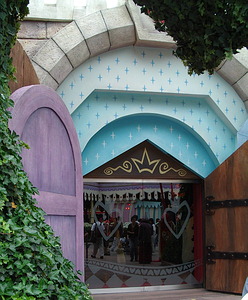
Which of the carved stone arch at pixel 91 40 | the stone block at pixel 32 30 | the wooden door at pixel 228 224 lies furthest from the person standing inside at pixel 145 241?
the stone block at pixel 32 30

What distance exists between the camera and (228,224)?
7.14 meters

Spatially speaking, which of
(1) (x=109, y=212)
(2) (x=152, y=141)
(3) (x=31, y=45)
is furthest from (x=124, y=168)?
(3) (x=31, y=45)

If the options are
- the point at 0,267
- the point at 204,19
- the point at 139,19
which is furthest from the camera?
the point at 139,19

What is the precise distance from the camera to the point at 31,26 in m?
6.45

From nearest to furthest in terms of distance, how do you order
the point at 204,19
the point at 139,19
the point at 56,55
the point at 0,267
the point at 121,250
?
the point at 0,267 < the point at 204,19 < the point at 56,55 < the point at 139,19 < the point at 121,250

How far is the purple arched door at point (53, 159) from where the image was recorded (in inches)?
136

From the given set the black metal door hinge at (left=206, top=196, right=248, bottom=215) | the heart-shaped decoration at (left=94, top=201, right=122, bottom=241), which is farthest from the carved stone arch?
the black metal door hinge at (left=206, top=196, right=248, bottom=215)

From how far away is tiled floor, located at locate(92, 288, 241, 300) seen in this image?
694cm

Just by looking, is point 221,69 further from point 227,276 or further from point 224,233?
point 227,276

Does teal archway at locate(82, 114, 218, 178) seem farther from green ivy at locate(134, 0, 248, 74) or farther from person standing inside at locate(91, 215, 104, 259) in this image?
green ivy at locate(134, 0, 248, 74)

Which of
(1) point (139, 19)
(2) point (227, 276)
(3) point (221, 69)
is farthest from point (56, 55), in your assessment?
(2) point (227, 276)

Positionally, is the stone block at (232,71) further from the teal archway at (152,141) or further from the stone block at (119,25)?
the stone block at (119,25)

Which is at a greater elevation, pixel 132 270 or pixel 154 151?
pixel 154 151

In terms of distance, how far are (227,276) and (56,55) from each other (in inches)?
145
